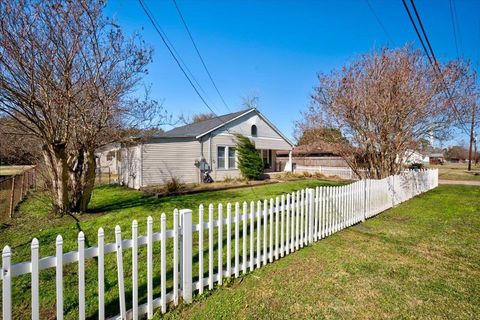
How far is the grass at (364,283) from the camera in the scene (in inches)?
114

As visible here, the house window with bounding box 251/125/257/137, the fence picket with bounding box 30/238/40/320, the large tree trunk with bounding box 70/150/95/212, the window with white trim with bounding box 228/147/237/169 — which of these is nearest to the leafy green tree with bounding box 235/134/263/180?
the window with white trim with bounding box 228/147/237/169

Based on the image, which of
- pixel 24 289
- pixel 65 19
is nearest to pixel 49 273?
pixel 24 289

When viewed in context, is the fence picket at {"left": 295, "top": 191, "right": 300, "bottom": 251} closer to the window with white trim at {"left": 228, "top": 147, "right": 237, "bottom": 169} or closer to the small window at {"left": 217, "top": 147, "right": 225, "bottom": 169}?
the small window at {"left": 217, "top": 147, "right": 225, "bottom": 169}

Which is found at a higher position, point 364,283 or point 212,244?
point 212,244

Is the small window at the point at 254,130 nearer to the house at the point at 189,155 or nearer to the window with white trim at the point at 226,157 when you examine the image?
the house at the point at 189,155

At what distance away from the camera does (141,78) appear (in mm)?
8477

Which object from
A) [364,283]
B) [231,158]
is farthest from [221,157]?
[364,283]

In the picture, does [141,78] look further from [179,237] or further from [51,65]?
[179,237]

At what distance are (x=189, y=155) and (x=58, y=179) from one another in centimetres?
882

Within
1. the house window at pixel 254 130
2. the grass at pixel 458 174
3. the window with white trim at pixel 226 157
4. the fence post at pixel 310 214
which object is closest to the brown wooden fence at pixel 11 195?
the fence post at pixel 310 214

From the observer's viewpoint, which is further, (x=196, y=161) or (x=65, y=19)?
(x=196, y=161)

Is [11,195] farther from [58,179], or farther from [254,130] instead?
[254,130]

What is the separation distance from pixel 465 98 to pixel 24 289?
13315 mm

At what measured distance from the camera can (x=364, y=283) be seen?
3523 mm
